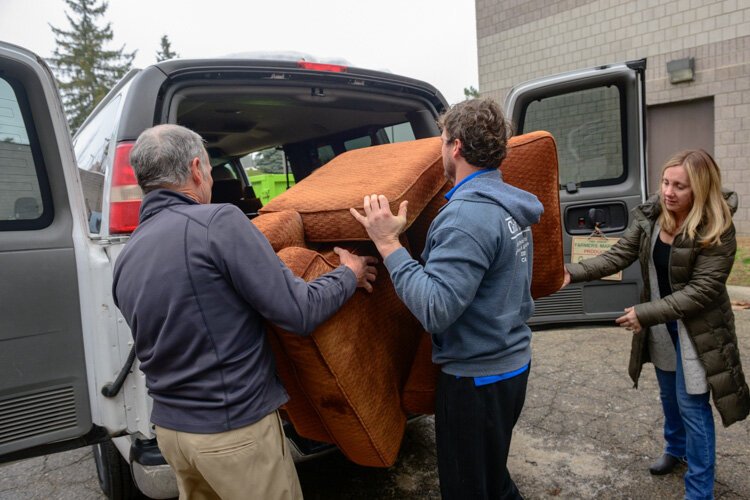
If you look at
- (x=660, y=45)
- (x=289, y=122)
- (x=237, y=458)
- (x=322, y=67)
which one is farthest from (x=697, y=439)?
(x=660, y=45)

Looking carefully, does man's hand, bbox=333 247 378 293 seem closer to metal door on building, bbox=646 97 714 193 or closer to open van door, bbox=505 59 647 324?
open van door, bbox=505 59 647 324

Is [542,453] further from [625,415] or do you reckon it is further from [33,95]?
[33,95]

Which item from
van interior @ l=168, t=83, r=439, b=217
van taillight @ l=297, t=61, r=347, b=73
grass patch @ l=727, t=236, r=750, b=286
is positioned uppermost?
van taillight @ l=297, t=61, r=347, b=73

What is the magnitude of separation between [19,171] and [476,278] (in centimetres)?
148

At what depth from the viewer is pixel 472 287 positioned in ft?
4.89

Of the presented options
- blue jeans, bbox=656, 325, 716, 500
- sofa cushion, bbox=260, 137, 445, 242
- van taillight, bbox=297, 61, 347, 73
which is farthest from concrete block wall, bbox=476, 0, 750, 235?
sofa cushion, bbox=260, 137, 445, 242

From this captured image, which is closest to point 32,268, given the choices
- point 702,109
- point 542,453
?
point 542,453

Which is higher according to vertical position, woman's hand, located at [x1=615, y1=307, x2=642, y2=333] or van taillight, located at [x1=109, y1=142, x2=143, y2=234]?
van taillight, located at [x1=109, y1=142, x2=143, y2=234]

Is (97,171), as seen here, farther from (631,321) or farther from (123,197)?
(631,321)

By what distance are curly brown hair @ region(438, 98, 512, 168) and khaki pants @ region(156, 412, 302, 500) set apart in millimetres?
969

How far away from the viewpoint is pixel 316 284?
4.98 feet

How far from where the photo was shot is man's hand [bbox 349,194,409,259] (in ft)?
5.16

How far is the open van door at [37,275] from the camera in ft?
5.34

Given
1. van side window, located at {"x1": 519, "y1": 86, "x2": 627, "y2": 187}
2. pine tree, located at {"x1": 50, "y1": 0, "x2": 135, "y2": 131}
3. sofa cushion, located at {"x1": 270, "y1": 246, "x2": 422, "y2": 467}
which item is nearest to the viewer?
sofa cushion, located at {"x1": 270, "y1": 246, "x2": 422, "y2": 467}
